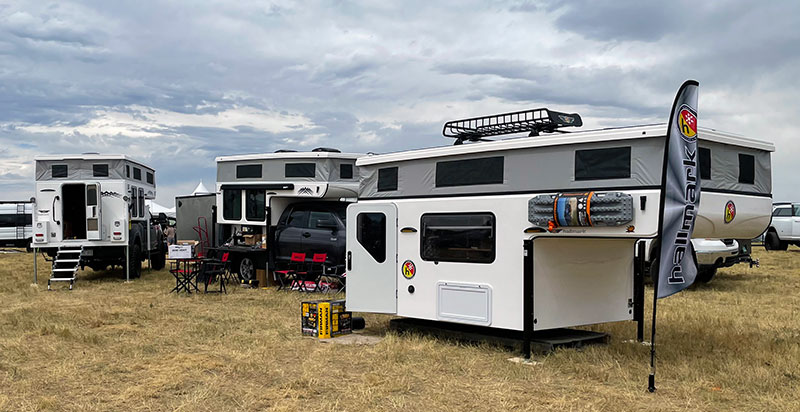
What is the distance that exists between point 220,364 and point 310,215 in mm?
7108

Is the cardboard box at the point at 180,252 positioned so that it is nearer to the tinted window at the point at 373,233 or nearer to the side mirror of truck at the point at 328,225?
the side mirror of truck at the point at 328,225

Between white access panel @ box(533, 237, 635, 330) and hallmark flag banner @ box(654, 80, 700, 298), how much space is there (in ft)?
5.06

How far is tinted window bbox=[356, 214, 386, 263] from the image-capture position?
348 inches

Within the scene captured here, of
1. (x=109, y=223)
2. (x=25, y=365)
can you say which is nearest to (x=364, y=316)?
(x=25, y=365)

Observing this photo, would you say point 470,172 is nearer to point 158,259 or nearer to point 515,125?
point 515,125

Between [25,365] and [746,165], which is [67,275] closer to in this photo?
[25,365]

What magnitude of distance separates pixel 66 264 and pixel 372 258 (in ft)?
31.9

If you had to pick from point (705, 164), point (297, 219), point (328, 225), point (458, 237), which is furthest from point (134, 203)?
point (705, 164)

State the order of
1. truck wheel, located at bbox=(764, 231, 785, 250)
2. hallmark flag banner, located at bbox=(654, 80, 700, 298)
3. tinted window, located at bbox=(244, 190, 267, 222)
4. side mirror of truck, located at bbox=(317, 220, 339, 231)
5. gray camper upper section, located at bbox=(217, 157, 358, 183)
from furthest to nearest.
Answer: truck wheel, located at bbox=(764, 231, 785, 250)
tinted window, located at bbox=(244, 190, 267, 222)
gray camper upper section, located at bbox=(217, 157, 358, 183)
side mirror of truck, located at bbox=(317, 220, 339, 231)
hallmark flag banner, located at bbox=(654, 80, 700, 298)

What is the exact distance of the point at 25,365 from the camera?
7.36 metres

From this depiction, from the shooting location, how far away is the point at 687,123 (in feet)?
19.7

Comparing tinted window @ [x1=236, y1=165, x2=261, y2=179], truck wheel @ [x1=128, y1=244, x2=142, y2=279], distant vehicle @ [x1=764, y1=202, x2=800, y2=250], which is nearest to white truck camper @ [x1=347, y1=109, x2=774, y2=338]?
tinted window @ [x1=236, y1=165, x2=261, y2=179]

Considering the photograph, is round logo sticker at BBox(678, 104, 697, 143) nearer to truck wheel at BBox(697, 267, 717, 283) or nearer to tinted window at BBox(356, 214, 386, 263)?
tinted window at BBox(356, 214, 386, 263)

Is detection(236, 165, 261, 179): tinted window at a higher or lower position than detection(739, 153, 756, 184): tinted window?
higher
